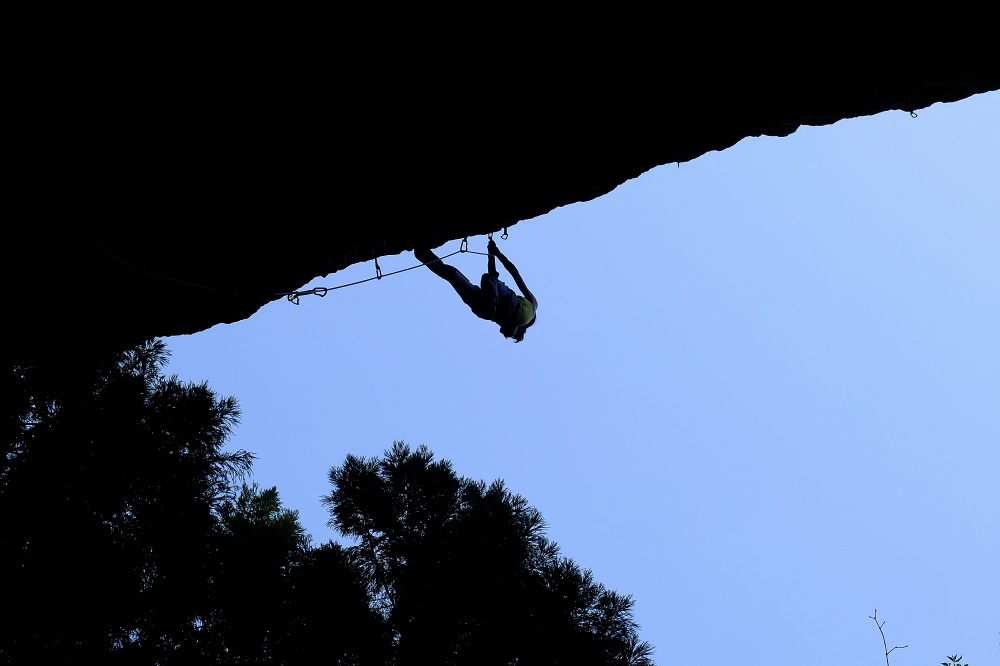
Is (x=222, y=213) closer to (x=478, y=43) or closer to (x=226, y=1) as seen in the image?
(x=226, y=1)

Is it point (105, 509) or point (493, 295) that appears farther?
point (493, 295)

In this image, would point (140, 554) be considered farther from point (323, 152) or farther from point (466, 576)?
point (323, 152)

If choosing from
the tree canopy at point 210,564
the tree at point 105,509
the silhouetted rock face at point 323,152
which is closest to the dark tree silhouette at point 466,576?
the tree canopy at point 210,564

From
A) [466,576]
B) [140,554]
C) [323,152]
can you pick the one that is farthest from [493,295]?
[140,554]

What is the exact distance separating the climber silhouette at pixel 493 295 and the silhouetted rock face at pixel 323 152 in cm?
259

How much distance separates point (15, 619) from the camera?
17.5 ft

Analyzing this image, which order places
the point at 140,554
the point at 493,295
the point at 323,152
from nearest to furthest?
1. the point at 323,152
2. the point at 140,554
3. the point at 493,295

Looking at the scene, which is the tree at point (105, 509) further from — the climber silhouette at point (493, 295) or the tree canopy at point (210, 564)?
the climber silhouette at point (493, 295)

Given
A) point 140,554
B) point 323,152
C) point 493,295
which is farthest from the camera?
point 493,295

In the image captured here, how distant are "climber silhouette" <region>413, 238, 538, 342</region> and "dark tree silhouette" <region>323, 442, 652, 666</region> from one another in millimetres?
1791

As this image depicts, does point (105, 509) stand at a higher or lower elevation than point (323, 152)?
lower

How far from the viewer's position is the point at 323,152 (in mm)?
3734

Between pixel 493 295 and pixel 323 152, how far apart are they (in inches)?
142

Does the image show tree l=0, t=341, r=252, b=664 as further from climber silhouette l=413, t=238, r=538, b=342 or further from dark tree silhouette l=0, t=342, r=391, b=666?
climber silhouette l=413, t=238, r=538, b=342
